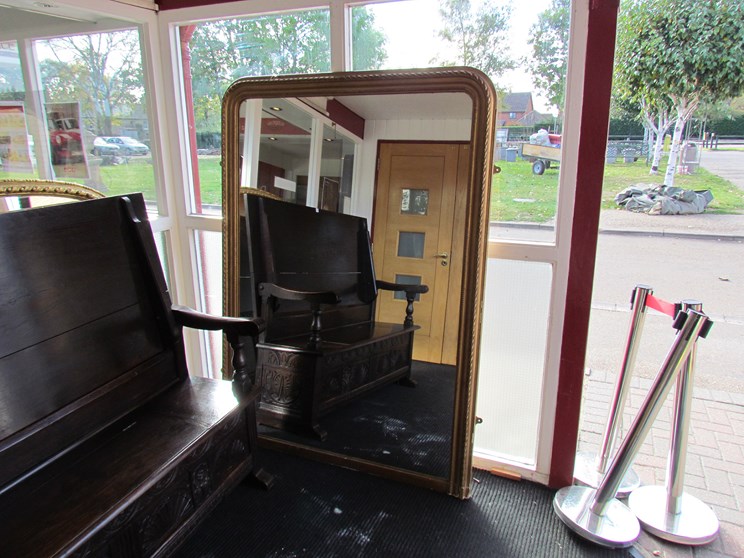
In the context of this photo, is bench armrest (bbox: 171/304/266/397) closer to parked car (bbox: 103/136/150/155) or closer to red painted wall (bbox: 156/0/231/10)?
parked car (bbox: 103/136/150/155)

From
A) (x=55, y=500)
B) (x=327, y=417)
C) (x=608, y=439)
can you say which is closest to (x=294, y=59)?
(x=327, y=417)

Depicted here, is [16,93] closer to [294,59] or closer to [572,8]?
[294,59]

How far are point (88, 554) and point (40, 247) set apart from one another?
2.84ft

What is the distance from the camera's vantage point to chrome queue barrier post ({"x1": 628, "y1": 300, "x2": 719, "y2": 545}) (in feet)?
5.34

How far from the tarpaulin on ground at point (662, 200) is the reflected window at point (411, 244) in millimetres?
812

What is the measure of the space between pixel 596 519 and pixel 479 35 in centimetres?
193

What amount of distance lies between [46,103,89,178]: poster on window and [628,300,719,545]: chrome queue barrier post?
8.64 ft

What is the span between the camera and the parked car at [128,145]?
2.27 meters

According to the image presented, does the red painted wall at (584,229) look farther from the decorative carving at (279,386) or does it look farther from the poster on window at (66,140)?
the poster on window at (66,140)

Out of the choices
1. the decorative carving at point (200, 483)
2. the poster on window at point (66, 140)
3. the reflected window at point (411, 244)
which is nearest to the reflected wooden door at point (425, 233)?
the reflected window at point (411, 244)

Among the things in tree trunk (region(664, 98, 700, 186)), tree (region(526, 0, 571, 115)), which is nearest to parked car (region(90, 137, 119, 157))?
tree (region(526, 0, 571, 115))

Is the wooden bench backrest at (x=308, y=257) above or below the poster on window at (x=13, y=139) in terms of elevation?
below

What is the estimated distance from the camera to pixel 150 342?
170 centimetres

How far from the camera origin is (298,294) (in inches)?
78.7
